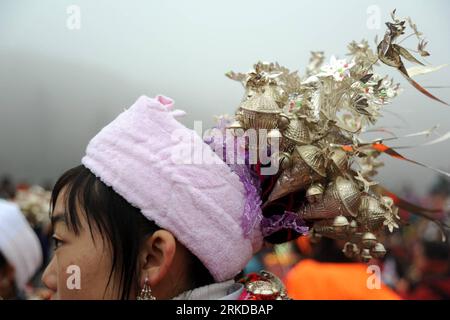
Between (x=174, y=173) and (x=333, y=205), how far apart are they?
37 centimetres

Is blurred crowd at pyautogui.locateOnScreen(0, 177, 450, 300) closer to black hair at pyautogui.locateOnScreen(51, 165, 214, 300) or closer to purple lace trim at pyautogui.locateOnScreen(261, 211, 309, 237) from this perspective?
purple lace trim at pyautogui.locateOnScreen(261, 211, 309, 237)

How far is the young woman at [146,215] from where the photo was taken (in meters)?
1.12

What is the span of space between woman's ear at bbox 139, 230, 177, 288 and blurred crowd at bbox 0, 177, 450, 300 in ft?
1.32

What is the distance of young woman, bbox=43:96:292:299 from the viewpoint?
112 cm

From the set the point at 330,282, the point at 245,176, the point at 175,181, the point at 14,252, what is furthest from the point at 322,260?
the point at 175,181

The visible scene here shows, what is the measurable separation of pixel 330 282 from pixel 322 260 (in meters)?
0.37

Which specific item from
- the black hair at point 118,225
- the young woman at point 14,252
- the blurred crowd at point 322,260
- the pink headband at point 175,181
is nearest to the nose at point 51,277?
the black hair at point 118,225

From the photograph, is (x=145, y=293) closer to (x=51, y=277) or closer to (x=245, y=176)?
(x=51, y=277)

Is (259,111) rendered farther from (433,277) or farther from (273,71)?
(433,277)

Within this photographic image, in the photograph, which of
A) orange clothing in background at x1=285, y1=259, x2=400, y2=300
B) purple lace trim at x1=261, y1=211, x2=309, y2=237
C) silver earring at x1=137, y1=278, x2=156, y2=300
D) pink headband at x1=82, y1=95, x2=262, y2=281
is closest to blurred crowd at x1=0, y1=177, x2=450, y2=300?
orange clothing in background at x1=285, y1=259, x2=400, y2=300

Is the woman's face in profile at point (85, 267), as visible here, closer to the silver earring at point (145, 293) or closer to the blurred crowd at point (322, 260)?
the silver earring at point (145, 293)

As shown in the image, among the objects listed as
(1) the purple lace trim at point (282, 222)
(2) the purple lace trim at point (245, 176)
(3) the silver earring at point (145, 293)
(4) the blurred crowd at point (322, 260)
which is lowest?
(4) the blurred crowd at point (322, 260)

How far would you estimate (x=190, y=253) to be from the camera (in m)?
1.19

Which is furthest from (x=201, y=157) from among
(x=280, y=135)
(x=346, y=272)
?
(x=346, y=272)
